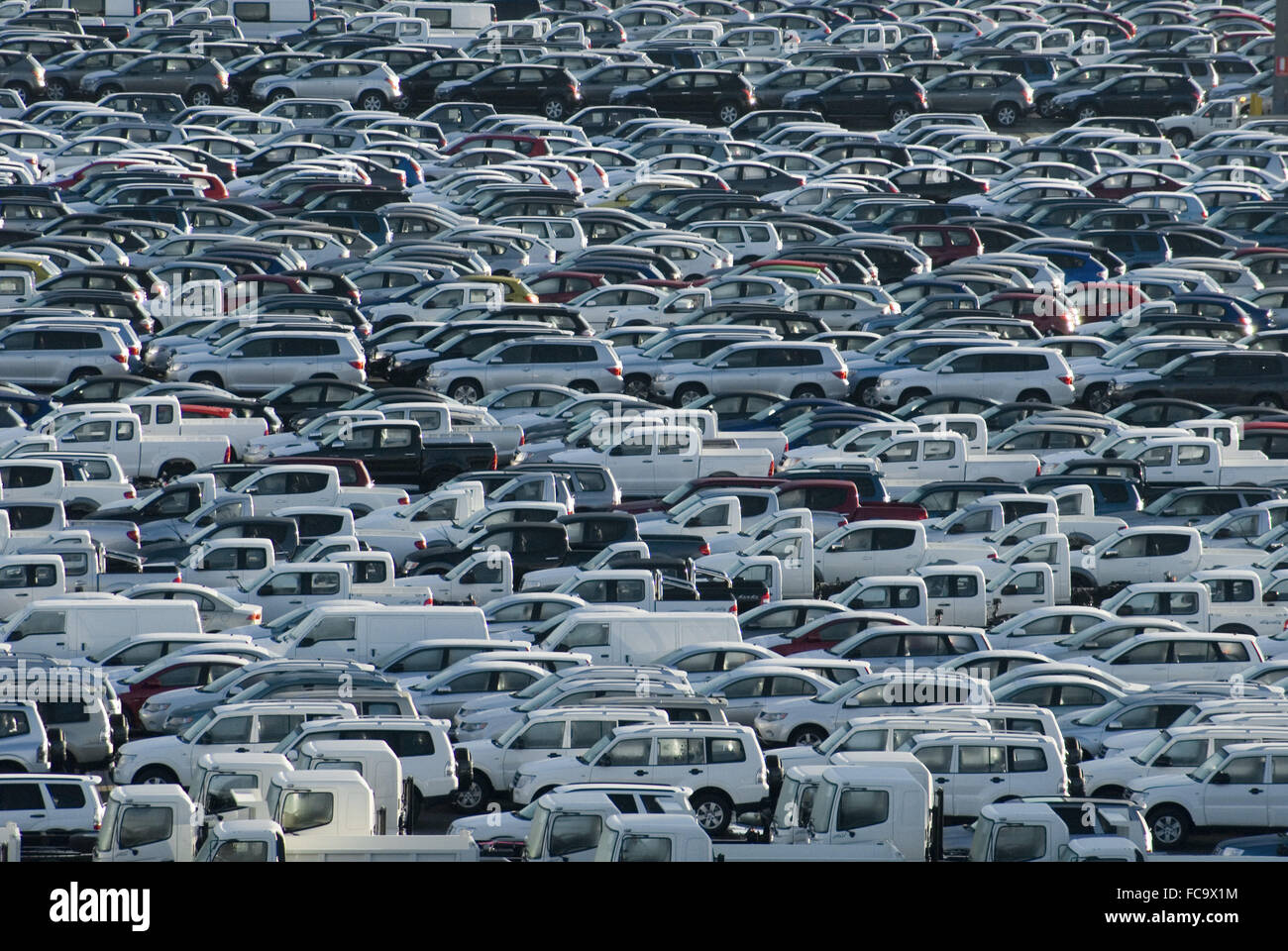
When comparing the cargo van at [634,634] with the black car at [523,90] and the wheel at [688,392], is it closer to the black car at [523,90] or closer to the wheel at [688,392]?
the wheel at [688,392]

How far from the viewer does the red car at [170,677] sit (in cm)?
2409

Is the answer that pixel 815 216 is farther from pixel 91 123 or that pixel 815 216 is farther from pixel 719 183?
pixel 91 123

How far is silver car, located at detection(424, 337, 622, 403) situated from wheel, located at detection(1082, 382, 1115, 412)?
25.6 ft

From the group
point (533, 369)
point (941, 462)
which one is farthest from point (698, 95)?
point (941, 462)

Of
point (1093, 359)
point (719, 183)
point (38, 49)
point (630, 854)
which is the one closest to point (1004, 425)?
point (1093, 359)

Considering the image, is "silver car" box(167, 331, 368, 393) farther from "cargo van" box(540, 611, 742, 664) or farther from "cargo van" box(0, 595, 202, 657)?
"cargo van" box(540, 611, 742, 664)

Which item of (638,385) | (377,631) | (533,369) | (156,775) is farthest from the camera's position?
(638,385)

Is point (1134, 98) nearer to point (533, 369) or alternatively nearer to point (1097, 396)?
point (1097, 396)

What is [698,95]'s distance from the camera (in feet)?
184

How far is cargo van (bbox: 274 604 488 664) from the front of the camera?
83.6 feet

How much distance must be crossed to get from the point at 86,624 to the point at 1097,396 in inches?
743

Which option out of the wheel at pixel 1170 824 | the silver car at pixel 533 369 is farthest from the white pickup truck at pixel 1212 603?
the silver car at pixel 533 369

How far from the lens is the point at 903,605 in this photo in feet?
91.2

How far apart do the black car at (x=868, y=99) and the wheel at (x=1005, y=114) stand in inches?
86.1
